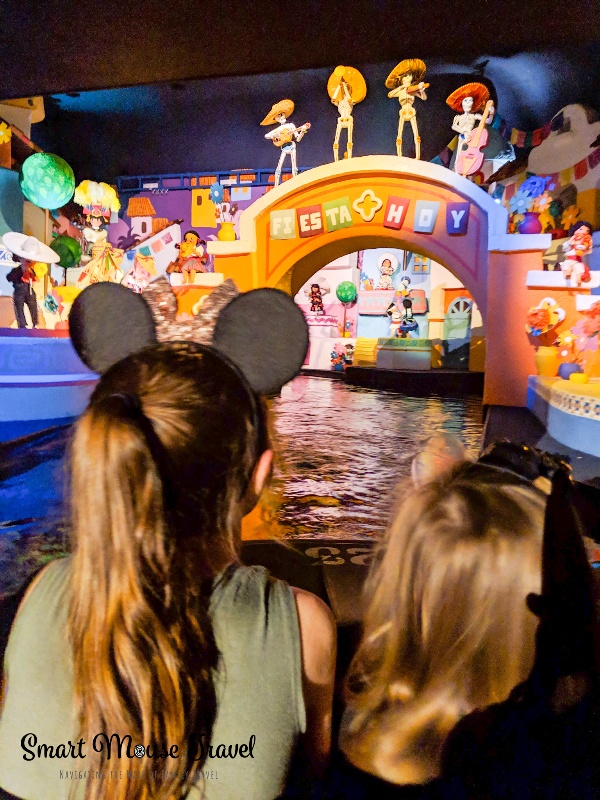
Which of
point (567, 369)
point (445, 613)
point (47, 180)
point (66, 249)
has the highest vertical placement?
point (47, 180)

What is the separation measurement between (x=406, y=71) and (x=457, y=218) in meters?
0.26

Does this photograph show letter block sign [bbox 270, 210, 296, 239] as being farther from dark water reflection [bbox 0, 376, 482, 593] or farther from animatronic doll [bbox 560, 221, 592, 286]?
animatronic doll [bbox 560, 221, 592, 286]

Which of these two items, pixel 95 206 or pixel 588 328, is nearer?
pixel 588 328

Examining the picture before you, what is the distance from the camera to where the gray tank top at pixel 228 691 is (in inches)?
18.9

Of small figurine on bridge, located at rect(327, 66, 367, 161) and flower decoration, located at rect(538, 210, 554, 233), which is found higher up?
small figurine on bridge, located at rect(327, 66, 367, 161)

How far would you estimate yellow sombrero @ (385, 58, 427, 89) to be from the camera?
2.84ft

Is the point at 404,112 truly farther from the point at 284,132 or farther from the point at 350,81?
the point at 284,132

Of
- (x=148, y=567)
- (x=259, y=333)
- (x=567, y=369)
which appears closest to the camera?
(x=148, y=567)

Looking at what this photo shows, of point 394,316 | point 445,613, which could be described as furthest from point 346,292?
point 445,613

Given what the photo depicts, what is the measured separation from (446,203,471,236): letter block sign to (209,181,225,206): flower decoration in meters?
0.42

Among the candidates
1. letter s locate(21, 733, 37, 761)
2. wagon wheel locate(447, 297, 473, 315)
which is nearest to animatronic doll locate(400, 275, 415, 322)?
wagon wheel locate(447, 297, 473, 315)

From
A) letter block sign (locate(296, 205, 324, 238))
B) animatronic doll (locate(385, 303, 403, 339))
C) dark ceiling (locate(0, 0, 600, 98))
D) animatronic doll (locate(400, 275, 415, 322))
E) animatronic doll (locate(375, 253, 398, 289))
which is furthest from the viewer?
animatronic doll (locate(385, 303, 403, 339))

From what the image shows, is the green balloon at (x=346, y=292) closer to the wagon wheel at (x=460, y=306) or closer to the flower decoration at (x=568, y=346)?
the wagon wheel at (x=460, y=306)

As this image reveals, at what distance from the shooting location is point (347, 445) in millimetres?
1339
